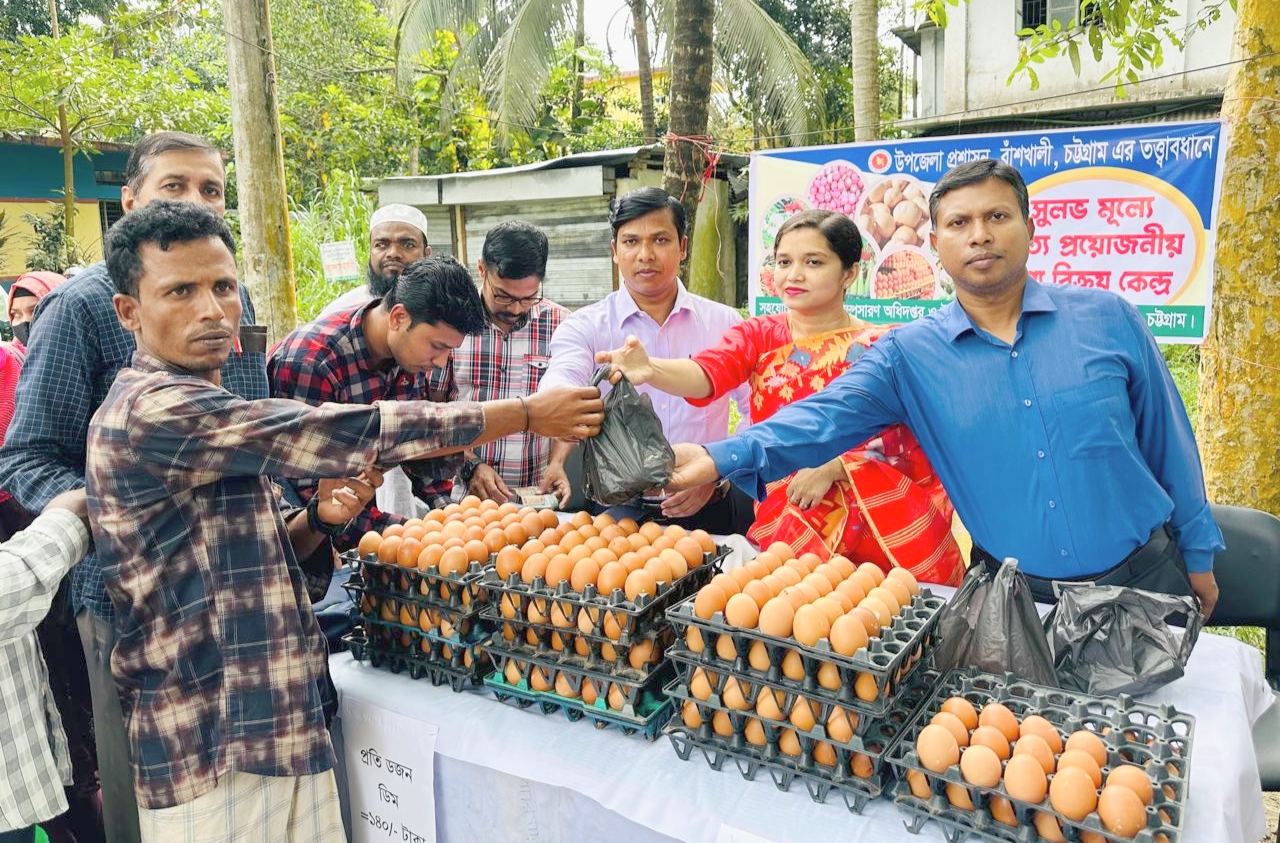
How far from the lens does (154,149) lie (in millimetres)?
2691

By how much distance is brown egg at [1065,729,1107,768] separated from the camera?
1471 millimetres

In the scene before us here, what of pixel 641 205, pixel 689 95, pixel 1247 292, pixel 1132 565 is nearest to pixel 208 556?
pixel 641 205

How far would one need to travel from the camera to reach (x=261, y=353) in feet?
8.28

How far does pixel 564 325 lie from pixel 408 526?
1.43m

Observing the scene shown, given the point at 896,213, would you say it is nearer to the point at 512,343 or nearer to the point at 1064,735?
the point at 512,343

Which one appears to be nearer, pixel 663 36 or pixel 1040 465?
pixel 1040 465

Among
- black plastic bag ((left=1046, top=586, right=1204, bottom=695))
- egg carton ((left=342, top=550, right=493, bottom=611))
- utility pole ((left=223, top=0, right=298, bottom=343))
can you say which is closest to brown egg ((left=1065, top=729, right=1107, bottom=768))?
black plastic bag ((left=1046, top=586, right=1204, bottom=695))

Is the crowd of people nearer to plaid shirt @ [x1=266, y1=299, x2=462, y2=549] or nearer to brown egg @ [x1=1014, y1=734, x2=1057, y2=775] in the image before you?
plaid shirt @ [x1=266, y1=299, x2=462, y2=549]

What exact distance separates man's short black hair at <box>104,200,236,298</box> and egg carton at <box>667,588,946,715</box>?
1345 mm

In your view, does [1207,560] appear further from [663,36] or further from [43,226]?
[43,226]

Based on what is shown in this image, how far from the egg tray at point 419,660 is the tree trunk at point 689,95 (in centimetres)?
501

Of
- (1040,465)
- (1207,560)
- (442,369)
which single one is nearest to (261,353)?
(442,369)

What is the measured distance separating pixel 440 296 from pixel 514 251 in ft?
3.78

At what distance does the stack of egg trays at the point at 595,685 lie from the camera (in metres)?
1.89
